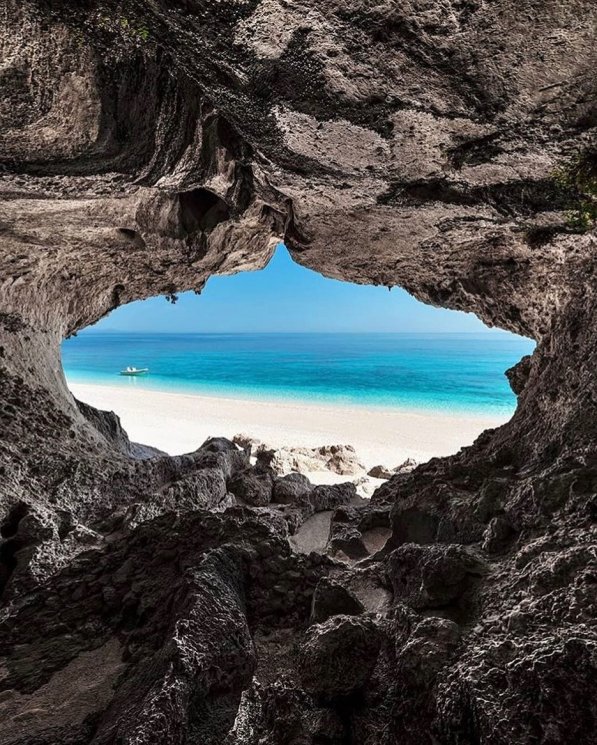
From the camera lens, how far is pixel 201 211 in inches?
270

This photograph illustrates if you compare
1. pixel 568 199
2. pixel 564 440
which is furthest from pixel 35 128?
pixel 564 440

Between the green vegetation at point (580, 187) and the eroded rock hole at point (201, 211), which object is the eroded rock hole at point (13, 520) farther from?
the green vegetation at point (580, 187)

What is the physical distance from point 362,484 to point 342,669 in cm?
802

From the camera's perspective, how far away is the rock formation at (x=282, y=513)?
246 centimetres

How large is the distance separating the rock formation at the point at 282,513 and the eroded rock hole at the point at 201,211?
0.06 m

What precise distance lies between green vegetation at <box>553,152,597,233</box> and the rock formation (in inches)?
1.3

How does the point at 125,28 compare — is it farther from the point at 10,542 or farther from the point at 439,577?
the point at 439,577

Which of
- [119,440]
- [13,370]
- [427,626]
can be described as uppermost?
[13,370]

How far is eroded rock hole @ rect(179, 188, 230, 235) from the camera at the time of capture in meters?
6.63

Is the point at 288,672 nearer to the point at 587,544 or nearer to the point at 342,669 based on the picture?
the point at 342,669

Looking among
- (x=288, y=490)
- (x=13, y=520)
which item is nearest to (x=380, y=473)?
(x=288, y=490)

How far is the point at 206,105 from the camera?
437 centimetres

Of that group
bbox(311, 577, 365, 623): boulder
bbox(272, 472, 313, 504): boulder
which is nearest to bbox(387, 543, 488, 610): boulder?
bbox(311, 577, 365, 623): boulder

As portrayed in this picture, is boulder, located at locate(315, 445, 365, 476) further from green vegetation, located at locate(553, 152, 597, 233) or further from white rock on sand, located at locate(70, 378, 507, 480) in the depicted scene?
green vegetation, located at locate(553, 152, 597, 233)
